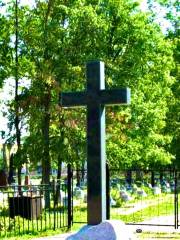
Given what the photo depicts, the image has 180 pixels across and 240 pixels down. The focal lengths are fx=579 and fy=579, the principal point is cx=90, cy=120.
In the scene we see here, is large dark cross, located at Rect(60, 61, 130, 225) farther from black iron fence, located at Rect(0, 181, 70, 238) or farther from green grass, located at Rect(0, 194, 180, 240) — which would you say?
black iron fence, located at Rect(0, 181, 70, 238)

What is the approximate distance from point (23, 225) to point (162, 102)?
16506mm

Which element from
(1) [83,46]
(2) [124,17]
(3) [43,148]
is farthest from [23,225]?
(2) [124,17]

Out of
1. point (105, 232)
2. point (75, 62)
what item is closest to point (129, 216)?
point (75, 62)

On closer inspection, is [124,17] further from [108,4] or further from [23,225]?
[23,225]

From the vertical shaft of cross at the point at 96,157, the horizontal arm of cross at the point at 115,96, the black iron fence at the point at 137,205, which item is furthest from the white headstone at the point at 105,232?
the black iron fence at the point at 137,205

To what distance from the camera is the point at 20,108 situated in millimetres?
21188

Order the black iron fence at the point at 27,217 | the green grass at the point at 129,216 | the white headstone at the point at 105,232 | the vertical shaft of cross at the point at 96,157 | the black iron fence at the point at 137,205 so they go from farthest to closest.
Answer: the black iron fence at the point at 137,205 < the black iron fence at the point at 27,217 < the green grass at the point at 129,216 < the vertical shaft of cross at the point at 96,157 < the white headstone at the point at 105,232

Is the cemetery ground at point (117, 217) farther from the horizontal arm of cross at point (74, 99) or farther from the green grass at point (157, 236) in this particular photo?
the horizontal arm of cross at point (74, 99)

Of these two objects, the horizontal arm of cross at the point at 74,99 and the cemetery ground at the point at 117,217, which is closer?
the horizontal arm of cross at the point at 74,99

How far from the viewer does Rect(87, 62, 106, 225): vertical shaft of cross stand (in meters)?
9.25

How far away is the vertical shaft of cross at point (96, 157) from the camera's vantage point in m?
9.25

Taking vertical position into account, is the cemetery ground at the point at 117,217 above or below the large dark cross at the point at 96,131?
below

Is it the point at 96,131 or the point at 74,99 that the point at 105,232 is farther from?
the point at 74,99

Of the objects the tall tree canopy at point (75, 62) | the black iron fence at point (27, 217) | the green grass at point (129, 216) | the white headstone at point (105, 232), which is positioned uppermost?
the tall tree canopy at point (75, 62)
